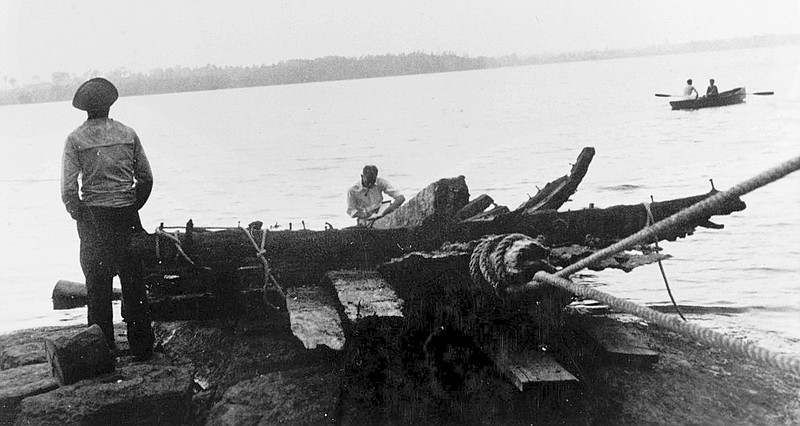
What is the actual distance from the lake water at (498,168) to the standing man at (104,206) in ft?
14.9

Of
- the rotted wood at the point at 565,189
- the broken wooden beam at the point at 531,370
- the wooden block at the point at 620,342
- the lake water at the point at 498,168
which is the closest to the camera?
the broken wooden beam at the point at 531,370

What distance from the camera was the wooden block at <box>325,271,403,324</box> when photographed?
11.5ft

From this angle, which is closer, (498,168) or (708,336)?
(708,336)

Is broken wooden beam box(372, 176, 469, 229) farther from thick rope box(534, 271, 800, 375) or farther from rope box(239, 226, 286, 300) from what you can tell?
thick rope box(534, 271, 800, 375)

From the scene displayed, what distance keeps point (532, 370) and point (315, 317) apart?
52.3 inches

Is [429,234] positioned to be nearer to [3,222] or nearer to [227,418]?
[227,418]

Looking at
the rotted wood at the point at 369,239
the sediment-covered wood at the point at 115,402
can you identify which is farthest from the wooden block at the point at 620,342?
the sediment-covered wood at the point at 115,402

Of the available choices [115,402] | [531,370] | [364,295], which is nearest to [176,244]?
[115,402]

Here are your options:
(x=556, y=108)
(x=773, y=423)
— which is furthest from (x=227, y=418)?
(x=556, y=108)

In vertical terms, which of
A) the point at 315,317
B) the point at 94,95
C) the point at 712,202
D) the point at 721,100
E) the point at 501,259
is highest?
the point at 94,95

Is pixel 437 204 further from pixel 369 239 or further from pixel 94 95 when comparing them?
pixel 94 95

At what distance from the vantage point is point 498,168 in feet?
78.4

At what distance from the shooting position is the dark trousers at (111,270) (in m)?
4.43

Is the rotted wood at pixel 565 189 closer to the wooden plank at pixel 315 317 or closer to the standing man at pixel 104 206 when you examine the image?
the wooden plank at pixel 315 317
